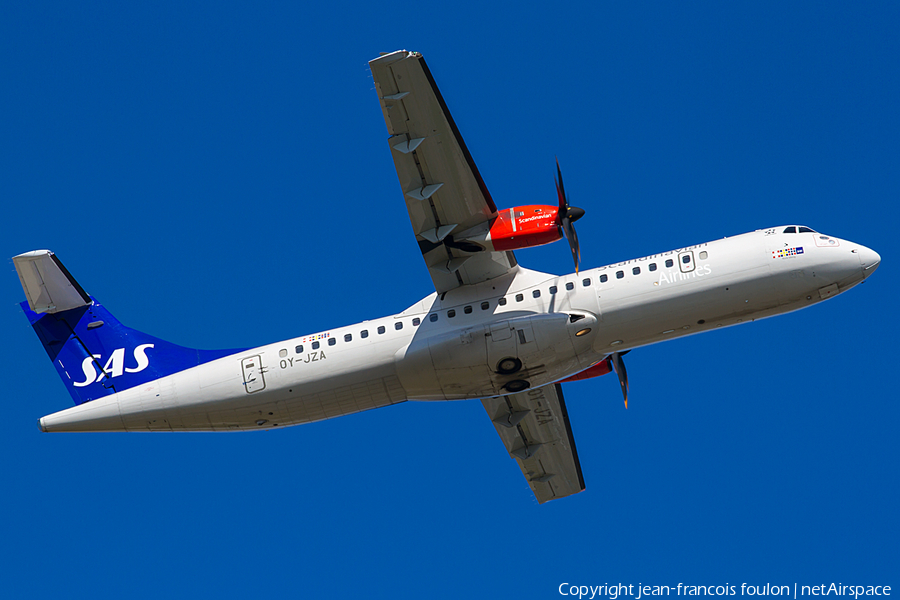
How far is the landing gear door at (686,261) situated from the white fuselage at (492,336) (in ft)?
0.16

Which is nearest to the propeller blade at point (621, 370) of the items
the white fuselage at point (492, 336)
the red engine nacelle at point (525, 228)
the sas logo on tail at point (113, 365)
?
the white fuselage at point (492, 336)

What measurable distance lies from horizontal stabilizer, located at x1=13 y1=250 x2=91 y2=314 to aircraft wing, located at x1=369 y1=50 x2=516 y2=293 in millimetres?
10110

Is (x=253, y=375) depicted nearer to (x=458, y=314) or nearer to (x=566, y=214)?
(x=458, y=314)

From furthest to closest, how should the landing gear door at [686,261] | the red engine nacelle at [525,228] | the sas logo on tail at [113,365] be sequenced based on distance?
the sas logo on tail at [113,365] → the landing gear door at [686,261] → the red engine nacelle at [525,228]

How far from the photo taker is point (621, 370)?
24.7 metres

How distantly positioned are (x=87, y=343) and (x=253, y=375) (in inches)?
216

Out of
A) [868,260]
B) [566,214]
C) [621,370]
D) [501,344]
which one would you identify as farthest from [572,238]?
[868,260]

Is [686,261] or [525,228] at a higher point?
[525,228]

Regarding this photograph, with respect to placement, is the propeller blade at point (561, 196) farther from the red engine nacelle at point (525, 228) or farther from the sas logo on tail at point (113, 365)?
the sas logo on tail at point (113, 365)

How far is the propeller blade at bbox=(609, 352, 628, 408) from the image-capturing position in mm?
24516

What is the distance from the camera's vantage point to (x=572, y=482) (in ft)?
92.6

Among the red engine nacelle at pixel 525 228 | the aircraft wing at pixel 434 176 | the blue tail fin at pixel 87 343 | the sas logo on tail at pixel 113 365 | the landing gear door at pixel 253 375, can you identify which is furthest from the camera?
the sas logo on tail at pixel 113 365

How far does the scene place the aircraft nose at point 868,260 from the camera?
2188 cm

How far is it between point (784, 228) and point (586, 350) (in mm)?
5910
